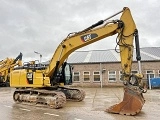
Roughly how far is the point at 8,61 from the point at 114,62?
12.9m

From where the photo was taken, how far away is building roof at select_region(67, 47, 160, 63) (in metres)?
29.2

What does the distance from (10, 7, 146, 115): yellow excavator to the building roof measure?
16.9 metres

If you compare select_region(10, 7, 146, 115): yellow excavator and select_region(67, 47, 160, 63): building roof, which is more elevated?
select_region(67, 47, 160, 63): building roof

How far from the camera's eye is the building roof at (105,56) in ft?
95.7

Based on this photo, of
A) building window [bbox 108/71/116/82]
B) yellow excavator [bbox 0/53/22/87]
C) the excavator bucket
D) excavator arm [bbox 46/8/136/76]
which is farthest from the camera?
building window [bbox 108/71/116/82]

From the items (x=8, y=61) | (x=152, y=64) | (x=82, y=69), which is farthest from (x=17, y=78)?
(x=152, y=64)

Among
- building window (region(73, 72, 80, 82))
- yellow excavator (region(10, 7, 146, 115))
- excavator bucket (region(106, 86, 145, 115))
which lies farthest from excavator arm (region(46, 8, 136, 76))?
building window (region(73, 72, 80, 82))

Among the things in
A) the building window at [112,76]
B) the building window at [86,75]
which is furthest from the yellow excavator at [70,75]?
the building window at [86,75]

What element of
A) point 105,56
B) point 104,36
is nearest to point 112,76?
point 105,56

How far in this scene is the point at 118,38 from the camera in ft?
30.5

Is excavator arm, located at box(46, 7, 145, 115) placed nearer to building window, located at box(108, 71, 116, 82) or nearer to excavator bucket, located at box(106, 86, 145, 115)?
excavator bucket, located at box(106, 86, 145, 115)

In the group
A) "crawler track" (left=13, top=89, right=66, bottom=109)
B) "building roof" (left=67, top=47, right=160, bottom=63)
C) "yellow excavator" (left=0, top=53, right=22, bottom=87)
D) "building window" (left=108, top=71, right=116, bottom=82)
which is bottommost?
"crawler track" (left=13, top=89, right=66, bottom=109)

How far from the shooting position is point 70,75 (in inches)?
522

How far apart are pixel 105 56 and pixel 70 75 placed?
744 inches
